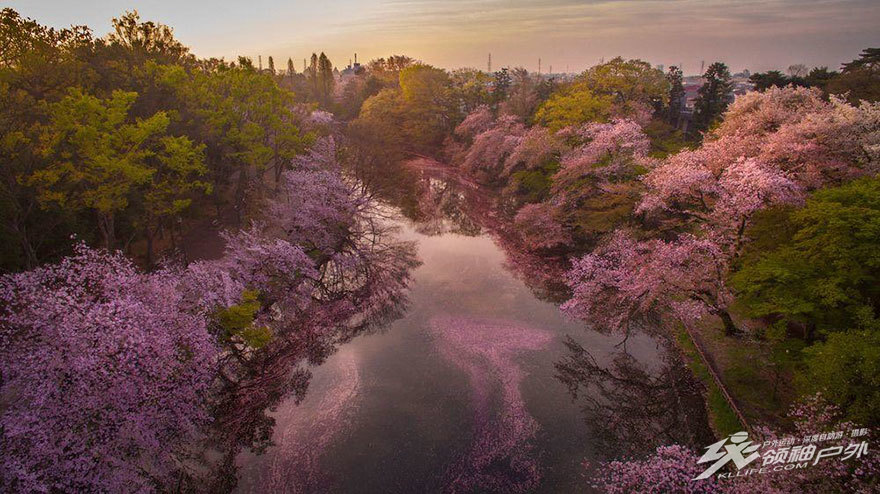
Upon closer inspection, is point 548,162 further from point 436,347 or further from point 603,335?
point 436,347

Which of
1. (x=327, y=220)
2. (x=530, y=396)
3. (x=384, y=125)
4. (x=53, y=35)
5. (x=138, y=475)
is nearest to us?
(x=138, y=475)

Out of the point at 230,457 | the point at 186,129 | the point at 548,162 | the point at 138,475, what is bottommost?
the point at 230,457

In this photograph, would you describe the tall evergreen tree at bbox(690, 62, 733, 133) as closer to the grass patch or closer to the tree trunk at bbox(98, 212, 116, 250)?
the grass patch

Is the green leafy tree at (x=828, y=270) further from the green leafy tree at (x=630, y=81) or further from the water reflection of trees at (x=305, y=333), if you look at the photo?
the green leafy tree at (x=630, y=81)

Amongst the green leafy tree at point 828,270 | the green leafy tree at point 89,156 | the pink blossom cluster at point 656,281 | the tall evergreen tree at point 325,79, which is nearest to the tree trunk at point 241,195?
the green leafy tree at point 89,156

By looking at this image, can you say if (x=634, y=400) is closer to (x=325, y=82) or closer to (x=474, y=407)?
(x=474, y=407)

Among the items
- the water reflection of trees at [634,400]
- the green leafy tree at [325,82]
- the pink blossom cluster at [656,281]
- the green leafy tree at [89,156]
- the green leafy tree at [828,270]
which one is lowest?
the water reflection of trees at [634,400]

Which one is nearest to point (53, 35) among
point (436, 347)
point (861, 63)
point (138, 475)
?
point (138, 475)

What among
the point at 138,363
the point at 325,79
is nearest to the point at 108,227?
the point at 138,363
